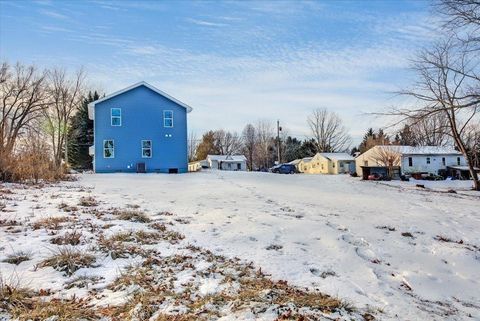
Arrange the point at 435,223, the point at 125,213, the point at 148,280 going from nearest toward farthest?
the point at 148,280, the point at 125,213, the point at 435,223

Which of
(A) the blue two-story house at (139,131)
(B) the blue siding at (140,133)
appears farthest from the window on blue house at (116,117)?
(B) the blue siding at (140,133)

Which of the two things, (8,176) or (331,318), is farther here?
(8,176)

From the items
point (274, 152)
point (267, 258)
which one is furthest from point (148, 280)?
point (274, 152)

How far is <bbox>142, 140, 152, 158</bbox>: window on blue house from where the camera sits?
26078mm

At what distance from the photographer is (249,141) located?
250 feet

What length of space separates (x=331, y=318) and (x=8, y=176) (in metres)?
14.1

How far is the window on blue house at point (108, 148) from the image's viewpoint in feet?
83.0

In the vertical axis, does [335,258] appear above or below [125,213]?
below

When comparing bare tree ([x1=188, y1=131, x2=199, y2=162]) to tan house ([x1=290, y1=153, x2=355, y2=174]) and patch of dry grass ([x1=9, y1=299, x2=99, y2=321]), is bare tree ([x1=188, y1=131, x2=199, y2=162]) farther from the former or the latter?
patch of dry grass ([x1=9, y1=299, x2=99, y2=321])

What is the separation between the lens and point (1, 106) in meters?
34.8

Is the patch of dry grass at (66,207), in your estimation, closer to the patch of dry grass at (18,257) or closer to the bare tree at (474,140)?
the patch of dry grass at (18,257)

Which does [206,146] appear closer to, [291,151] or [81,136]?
[291,151]

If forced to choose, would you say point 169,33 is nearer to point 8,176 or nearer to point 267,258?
point 8,176

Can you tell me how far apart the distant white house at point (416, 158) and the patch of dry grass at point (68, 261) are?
37658 mm
